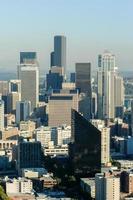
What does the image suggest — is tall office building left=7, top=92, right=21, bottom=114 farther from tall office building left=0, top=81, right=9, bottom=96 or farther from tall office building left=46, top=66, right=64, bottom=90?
tall office building left=46, top=66, right=64, bottom=90

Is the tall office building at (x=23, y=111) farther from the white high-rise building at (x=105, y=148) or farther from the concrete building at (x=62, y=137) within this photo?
the white high-rise building at (x=105, y=148)

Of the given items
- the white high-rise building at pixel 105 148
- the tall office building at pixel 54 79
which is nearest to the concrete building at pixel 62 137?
the white high-rise building at pixel 105 148

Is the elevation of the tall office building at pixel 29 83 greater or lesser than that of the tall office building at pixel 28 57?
lesser

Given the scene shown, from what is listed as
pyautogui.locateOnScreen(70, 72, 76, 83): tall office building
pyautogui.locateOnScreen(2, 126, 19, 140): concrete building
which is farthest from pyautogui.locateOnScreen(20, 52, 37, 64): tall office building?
pyautogui.locateOnScreen(2, 126, 19, 140): concrete building

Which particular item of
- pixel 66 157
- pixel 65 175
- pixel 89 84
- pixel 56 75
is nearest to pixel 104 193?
pixel 65 175

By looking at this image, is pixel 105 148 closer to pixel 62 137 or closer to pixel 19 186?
pixel 62 137

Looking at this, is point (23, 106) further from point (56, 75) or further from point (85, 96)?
point (56, 75)
